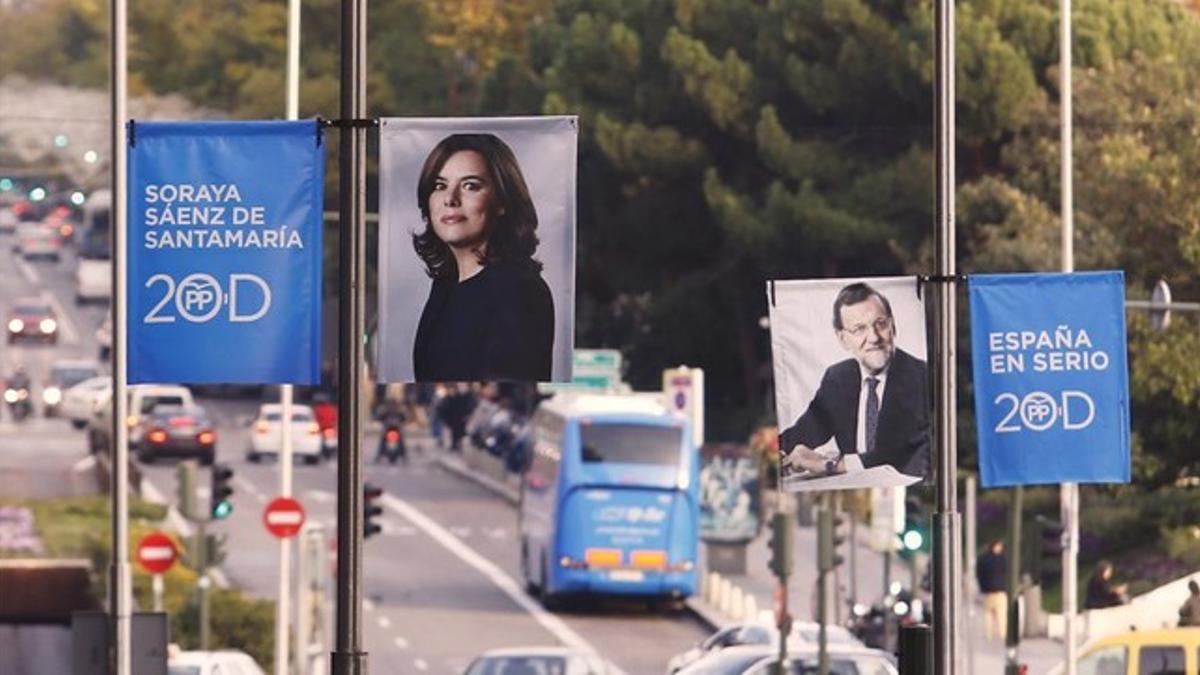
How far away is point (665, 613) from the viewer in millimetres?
76500

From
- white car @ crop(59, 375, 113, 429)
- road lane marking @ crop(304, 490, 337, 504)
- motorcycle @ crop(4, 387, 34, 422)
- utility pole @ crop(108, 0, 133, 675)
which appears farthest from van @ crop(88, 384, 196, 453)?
utility pole @ crop(108, 0, 133, 675)

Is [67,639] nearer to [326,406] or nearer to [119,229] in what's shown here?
[119,229]

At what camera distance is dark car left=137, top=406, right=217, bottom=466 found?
98562mm

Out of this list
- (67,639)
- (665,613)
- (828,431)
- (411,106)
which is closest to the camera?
(828,431)

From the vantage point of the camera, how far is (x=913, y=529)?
43.2m

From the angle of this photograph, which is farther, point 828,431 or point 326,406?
point 326,406

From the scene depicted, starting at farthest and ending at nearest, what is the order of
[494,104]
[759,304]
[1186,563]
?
[494,104]
[759,304]
[1186,563]

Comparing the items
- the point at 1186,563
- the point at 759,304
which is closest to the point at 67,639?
the point at 1186,563

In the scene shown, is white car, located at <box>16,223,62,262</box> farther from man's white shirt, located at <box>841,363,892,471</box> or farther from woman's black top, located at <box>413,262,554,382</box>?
woman's black top, located at <box>413,262,554,382</box>

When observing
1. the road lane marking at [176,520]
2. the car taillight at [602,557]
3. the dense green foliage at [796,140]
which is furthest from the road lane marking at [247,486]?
the car taillight at [602,557]

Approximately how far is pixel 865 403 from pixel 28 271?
4485 inches

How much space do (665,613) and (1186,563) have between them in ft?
45.7

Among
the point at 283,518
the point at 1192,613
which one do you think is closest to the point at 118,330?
the point at 1192,613

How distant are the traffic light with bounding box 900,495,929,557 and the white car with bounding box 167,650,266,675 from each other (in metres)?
7.05
